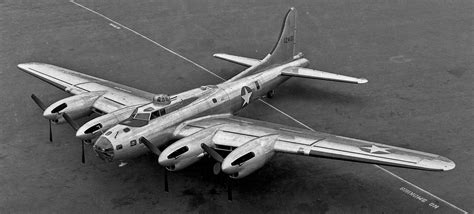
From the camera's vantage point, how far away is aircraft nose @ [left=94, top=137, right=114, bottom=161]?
28641 mm

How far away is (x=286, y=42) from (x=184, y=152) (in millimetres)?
14785

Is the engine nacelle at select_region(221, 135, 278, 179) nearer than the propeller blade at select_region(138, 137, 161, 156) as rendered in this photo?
Yes

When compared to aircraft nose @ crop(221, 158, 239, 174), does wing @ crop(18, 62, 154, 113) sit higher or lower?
higher

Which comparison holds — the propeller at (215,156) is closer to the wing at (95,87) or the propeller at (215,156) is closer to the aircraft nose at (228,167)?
the aircraft nose at (228,167)

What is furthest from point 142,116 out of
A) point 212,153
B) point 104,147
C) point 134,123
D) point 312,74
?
point 312,74

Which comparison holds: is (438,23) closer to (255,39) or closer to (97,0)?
(255,39)

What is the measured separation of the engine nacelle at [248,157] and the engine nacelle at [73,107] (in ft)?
35.2

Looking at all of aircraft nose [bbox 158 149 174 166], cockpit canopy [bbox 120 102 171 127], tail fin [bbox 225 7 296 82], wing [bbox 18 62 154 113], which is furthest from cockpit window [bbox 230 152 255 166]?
tail fin [bbox 225 7 296 82]

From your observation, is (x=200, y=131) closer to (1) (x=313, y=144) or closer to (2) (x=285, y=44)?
(1) (x=313, y=144)

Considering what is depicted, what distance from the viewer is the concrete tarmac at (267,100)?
95.9 feet

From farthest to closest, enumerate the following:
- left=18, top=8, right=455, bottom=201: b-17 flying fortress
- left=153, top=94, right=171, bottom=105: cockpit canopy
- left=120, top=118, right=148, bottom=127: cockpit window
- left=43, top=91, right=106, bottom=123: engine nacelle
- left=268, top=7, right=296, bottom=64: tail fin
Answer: left=268, top=7, right=296, bottom=64: tail fin
left=43, top=91, right=106, bottom=123: engine nacelle
left=153, top=94, right=171, bottom=105: cockpit canopy
left=120, top=118, right=148, bottom=127: cockpit window
left=18, top=8, right=455, bottom=201: b-17 flying fortress

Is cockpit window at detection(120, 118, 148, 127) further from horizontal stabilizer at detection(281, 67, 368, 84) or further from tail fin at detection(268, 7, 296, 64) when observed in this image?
tail fin at detection(268, 7, 296, 64)

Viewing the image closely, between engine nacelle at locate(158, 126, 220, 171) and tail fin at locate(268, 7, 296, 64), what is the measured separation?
1176 cm

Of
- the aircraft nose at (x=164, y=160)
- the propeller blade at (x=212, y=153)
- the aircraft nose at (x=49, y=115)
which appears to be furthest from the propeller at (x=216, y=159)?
the aircraft nose at (x=49, y=115)
